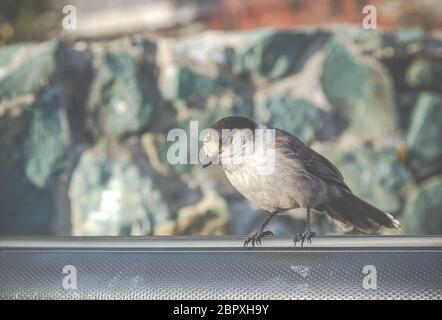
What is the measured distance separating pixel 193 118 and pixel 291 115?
37 centimetres

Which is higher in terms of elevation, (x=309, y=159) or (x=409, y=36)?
(x=409, y=36)

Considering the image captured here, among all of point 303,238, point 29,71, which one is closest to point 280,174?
point 303,238

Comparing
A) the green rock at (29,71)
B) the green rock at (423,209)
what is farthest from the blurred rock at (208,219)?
the green rock at (29,71)

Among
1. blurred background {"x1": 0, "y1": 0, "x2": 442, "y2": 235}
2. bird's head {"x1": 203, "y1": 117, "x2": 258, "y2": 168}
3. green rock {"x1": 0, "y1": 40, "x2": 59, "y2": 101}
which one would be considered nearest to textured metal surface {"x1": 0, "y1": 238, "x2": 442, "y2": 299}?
bird's head {"x1": 203, "y1": 117, "x2": 258, "y2": 168}

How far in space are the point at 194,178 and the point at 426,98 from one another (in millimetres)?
902

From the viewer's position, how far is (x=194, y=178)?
3572 mm

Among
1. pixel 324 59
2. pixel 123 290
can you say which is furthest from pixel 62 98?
pixel 123 290

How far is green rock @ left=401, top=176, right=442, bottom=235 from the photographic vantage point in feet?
11.3

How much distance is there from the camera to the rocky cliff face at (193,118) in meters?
3.51

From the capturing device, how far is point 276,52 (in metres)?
3.63

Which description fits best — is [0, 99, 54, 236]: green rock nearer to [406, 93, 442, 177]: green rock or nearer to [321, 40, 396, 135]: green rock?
[321, 40, 396, 135]: green rock

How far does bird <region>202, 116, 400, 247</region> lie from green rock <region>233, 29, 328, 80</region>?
1.15 metres

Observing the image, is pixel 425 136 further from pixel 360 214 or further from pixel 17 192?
pixel 17 192

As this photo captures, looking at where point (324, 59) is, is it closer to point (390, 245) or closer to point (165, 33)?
point (165, 33)
